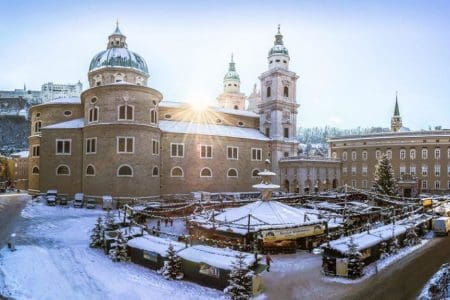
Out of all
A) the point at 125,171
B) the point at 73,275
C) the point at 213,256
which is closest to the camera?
the point at 213,256

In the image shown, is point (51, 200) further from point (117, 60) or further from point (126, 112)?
point (117, 60)

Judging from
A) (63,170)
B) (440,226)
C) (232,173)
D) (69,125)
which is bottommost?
(440,226)

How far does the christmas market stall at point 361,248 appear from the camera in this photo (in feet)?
51.6

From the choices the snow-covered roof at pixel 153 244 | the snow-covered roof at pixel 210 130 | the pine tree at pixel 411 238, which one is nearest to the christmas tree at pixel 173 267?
the snow-covered roof at pixel 153 244

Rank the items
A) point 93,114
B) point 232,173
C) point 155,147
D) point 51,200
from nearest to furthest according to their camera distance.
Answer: point 51,200, point 93,114, point 155,147, point 232,173

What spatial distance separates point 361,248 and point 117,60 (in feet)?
124

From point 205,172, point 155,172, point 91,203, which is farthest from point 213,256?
point 205,172

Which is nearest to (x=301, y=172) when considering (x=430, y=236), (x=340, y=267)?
(x=430, y=236)

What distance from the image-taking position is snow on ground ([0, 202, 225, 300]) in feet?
44.1

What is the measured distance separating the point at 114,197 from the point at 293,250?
21357mm

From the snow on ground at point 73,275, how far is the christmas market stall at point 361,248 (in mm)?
5996

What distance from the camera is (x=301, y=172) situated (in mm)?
50375

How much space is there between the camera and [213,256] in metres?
14.8

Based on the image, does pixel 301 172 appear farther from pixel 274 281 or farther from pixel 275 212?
pixel 274 281
